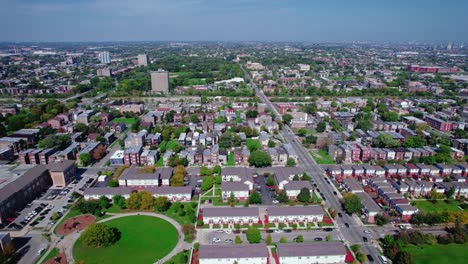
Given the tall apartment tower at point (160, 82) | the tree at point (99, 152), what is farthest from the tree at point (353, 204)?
the tall apartment tower at point (160, 82)

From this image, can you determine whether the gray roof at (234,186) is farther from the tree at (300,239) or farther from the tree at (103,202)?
the tree at (103,202)

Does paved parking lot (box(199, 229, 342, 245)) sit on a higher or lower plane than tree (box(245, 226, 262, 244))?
lower

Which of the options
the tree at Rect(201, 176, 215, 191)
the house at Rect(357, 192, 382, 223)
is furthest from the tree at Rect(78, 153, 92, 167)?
the house at Rect(357, 192, 382, 223)

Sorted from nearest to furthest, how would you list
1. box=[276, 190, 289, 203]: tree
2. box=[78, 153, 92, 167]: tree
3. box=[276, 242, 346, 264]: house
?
box=[276, 242, 346, 264]: house < box=[276, 190, 289, 203]: tree < box=[78, 153, 92, 167]: tree

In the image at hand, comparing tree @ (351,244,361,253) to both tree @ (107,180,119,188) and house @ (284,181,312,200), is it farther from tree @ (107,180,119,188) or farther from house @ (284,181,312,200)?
tree @ (107,180,119,188)

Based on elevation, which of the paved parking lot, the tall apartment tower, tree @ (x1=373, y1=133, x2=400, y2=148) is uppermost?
the tall apartment tower

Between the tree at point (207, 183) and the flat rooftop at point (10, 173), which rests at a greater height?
the flat rooftop at point (10, 173)

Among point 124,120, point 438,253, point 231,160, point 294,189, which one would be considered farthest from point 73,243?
point 124,120
